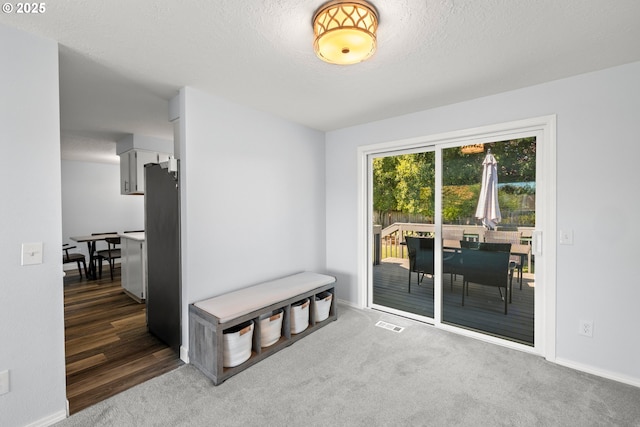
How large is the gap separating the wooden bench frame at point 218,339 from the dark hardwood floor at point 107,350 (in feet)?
1.10

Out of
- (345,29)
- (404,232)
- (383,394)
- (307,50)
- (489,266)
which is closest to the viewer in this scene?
(345,29)

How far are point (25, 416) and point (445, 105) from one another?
4017 mm

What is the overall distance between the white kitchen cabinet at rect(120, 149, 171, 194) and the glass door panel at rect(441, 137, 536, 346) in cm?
405

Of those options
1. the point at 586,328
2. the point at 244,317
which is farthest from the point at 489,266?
the point at 244,317

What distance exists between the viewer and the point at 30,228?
1.69 m

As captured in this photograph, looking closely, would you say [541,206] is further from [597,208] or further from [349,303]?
[349,303]

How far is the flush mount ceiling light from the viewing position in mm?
1433

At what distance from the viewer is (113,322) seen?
10.8ft

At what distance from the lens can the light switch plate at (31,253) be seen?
1.67 meters

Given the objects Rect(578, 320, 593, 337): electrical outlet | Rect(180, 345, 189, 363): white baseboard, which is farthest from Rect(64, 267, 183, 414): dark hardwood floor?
Rect(578, 320, 593, 337): electrical outlet

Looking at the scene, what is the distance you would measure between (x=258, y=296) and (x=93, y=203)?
19.8ft

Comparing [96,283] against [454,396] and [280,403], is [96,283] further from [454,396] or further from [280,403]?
[454,396]

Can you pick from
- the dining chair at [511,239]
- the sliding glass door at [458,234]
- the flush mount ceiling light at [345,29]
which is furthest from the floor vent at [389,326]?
the flush mount ceiling light at [345,29]

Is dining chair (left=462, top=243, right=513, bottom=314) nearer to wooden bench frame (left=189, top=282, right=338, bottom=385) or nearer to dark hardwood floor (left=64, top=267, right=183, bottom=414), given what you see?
wooden bench frame (left=189, top=282, right=338, bottom=385)
